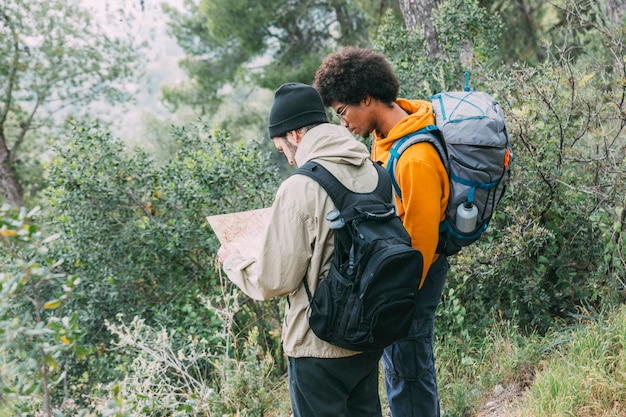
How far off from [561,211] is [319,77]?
2.28 metres

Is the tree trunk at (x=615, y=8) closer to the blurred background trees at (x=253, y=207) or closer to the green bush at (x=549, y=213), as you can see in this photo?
the blurred background trees at (x=253, y=207)

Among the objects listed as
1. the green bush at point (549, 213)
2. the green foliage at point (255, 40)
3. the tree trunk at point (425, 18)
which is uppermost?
the green foliage at point (255, 40)

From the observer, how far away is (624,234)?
3623 mm

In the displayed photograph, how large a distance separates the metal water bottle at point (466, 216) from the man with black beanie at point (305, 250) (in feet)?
1.66

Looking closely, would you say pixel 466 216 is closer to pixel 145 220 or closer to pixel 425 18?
pixel 145 220

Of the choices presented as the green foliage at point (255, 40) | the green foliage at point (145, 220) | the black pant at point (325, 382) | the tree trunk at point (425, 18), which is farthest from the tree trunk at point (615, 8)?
the green foliage at point (255, 40)

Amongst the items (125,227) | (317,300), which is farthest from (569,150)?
(125,227)

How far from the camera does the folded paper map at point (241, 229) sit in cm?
246

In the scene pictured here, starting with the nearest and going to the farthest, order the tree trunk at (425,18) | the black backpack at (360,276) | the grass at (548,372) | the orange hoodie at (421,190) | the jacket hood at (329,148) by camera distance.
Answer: the black backpack at (360,276)
the jacket hood at (329,148)
the orange hoodie at (421,190)
the grass at (548,372)
the tree trunk at (425,18)

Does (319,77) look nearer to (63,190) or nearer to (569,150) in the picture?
(569,150)

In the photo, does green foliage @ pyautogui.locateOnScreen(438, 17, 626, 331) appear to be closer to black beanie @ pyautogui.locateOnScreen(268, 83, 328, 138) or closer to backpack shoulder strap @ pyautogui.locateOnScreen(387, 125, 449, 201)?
backpack shoulder strap @ pyautogui.locateOnScreen(387, 125, 449, 201)

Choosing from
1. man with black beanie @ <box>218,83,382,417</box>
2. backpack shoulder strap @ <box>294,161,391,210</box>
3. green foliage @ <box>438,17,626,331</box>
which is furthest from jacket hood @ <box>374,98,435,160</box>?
green foliage @ <box>438,17,626,331</box>

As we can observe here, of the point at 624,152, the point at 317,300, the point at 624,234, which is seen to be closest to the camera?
the point at 317,300

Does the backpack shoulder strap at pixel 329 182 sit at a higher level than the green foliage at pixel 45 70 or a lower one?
lower
